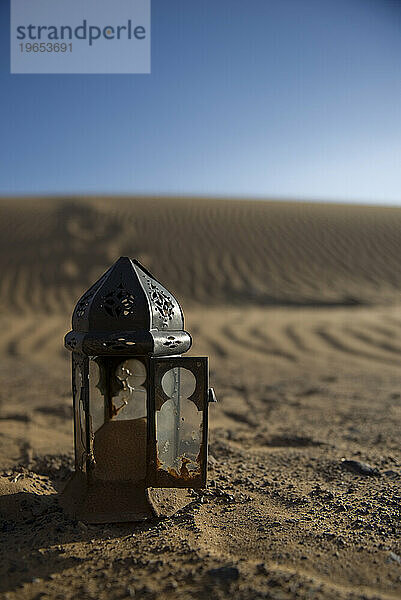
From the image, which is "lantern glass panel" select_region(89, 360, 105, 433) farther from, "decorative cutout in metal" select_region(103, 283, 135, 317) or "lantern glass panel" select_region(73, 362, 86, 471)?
"decorative cutout in metal" select_region(103, 283, 135, 317)

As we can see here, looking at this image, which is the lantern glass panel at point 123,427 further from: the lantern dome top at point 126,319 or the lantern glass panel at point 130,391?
the lantern dome top at point 126,319

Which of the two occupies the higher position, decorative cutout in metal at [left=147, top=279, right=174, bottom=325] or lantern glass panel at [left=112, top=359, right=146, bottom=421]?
decorative cutout in metal at [left=147, top=279, right=174, bottom=325]

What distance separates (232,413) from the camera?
5.58 m

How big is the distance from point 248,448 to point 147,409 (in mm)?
1846

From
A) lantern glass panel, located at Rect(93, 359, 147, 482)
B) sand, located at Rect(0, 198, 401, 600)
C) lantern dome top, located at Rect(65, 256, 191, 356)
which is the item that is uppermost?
lantern dome top, located at Rect(65, 256, 191, 356)

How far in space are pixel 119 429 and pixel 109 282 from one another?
1.03 metres

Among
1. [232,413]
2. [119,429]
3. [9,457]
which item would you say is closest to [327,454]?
[232,413]

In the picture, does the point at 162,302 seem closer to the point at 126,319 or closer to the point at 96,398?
the point at 126,319

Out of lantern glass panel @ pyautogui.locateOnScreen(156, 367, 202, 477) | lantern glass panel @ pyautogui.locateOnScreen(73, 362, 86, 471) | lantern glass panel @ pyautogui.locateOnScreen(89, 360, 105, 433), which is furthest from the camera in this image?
lantern glass panel @ pyautogui.locateOnScreen(89, 360, 105, 433)

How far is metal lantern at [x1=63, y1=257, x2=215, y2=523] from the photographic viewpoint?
8.94 feet

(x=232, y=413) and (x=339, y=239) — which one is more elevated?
(x=339, y=239)

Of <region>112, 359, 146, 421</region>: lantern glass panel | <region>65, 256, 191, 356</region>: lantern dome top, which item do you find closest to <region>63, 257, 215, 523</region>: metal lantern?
<region>65, 256, 191, 356</region>: lantern dome top

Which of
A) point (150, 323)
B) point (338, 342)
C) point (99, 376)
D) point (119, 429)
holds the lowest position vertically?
point (338, 342)

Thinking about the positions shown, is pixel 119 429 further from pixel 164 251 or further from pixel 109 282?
pixel 164 251
